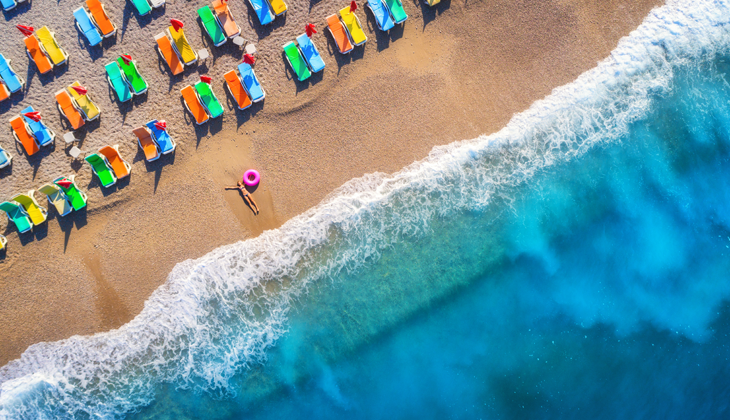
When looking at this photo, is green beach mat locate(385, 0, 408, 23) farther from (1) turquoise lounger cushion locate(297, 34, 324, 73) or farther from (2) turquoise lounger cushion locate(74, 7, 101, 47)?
(2) turquoise lounger cushion locate(74, 7, 101, 47)

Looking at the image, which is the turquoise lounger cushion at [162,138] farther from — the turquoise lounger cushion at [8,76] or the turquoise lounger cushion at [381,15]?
the turquoise lounger cushion at [381,15]

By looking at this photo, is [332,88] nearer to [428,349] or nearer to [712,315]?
[428,349]

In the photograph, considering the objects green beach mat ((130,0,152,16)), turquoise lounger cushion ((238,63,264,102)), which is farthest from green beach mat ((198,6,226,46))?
green beach mat ((130,0,152,16))

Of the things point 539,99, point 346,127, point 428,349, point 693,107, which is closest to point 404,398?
point 428,349

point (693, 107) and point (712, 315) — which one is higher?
point (693, 107)

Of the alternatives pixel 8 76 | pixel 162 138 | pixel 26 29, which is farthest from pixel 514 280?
pixel 8 76

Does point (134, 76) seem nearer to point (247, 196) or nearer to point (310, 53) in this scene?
point (247, 196)

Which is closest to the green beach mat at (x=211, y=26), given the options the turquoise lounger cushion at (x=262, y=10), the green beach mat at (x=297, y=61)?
the turquoise lounger cushion at (x=262, y=10)

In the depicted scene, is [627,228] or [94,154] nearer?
[94,154]
